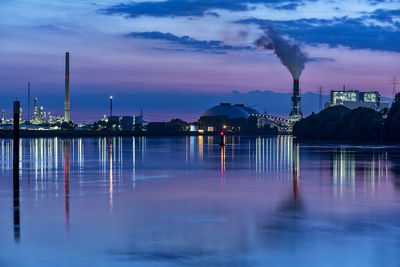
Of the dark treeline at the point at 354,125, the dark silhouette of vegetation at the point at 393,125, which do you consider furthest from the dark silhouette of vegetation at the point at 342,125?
the dark silhouette of vegetation at the point at 393,125

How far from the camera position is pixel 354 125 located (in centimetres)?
13375

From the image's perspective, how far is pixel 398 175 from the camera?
3844 cm

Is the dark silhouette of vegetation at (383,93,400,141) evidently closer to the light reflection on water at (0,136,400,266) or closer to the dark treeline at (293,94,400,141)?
the dark treeline at (293,94,400,141)

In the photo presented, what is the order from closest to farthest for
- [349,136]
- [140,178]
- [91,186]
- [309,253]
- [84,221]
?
[309,253] < [84,221] < [91,186] < [140,178] < [349,136]

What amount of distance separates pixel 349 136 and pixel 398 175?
98962 mm

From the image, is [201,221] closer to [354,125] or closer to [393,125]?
[393,125]

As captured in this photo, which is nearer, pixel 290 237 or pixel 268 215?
pixel 290 237

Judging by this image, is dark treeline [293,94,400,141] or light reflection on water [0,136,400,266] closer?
light reflection on water [0,136,400,266]

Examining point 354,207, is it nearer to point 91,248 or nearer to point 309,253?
point 309,253

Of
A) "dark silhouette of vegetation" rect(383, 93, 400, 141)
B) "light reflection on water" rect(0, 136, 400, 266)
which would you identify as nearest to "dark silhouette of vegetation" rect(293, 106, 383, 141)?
"dark silhouette of vegetation" rect(383, 93, 400, 141)

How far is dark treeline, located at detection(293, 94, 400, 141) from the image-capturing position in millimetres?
117500

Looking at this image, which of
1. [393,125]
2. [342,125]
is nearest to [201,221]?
[393,125]

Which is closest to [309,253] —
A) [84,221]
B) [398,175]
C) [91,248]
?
[91,248]

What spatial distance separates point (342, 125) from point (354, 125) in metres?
7.20
